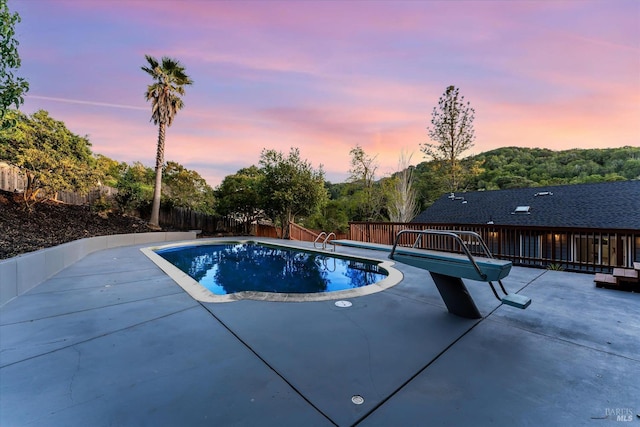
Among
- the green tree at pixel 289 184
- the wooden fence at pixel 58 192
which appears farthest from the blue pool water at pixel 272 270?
the wooden fence at pixel 58 192

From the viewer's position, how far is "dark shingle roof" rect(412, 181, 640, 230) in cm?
964

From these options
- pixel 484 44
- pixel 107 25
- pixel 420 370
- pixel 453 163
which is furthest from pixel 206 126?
pixel 453 163

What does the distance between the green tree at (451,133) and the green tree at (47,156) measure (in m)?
19.8

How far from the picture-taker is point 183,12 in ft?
23.9

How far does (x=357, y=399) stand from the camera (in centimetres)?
150

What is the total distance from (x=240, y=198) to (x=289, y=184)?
11.1 feet

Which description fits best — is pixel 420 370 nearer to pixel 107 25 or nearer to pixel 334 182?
pixel 107 25

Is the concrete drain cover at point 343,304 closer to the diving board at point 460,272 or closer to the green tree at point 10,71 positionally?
the diving board at point 460,272

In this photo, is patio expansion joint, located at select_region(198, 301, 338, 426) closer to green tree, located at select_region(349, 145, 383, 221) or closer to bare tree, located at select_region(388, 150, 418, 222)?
bare tree, located at select_region(388, 150, 418, 222)

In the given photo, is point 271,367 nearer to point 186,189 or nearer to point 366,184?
point 186,189

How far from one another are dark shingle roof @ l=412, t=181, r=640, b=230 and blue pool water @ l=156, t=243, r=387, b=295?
26.3 ft

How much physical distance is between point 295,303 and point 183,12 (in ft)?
28.9

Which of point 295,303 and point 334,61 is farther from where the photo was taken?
point 334,61

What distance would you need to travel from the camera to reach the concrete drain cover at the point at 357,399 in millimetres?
1471
